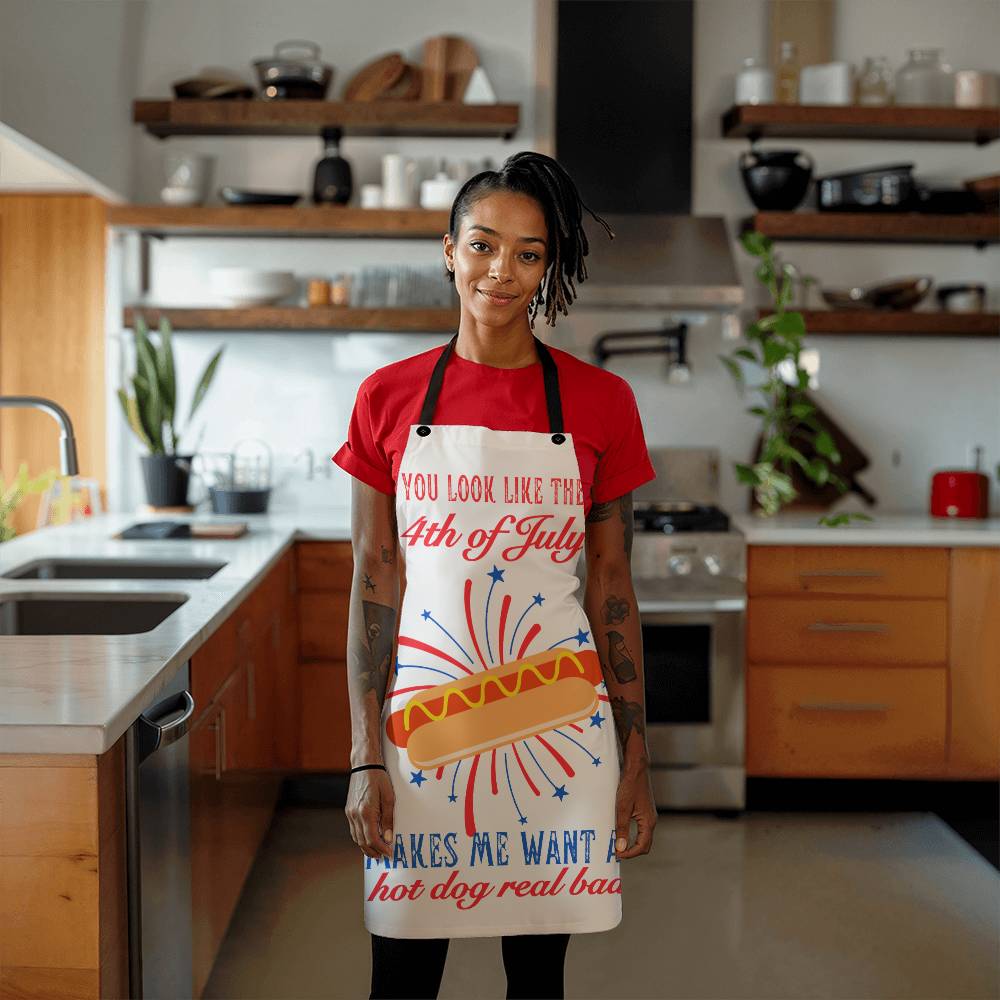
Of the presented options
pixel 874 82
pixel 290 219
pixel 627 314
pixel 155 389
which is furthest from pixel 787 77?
pixel 155 389

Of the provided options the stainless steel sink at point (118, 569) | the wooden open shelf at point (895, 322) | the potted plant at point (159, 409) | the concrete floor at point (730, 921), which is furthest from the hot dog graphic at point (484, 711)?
the wooden open shelf at point (895, 322)

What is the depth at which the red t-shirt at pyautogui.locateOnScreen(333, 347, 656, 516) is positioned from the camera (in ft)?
5.49

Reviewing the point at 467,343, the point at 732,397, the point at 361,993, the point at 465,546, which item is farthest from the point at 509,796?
the point at 732,397

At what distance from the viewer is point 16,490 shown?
13.0ft

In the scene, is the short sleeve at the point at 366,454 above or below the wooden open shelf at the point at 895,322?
below

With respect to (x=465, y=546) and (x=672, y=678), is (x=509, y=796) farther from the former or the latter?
(x=672, y=678)

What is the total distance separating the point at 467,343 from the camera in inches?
66.7

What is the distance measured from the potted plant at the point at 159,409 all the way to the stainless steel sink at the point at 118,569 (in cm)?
72

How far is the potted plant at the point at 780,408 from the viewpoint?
13.5ft

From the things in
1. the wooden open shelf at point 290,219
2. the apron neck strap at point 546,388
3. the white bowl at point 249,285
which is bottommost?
the apron neck strap at point 546,388

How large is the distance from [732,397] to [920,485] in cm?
74

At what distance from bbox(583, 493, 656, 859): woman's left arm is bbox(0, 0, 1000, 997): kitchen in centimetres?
85

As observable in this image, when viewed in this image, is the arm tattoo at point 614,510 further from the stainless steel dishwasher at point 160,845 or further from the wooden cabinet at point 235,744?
the wooden cabinet at point 235,744

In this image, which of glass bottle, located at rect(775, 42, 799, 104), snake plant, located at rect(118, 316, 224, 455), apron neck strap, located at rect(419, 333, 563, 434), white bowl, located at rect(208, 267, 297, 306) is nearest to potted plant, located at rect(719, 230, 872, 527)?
glass bottle, located at rect(775, 42, 799, 104)
